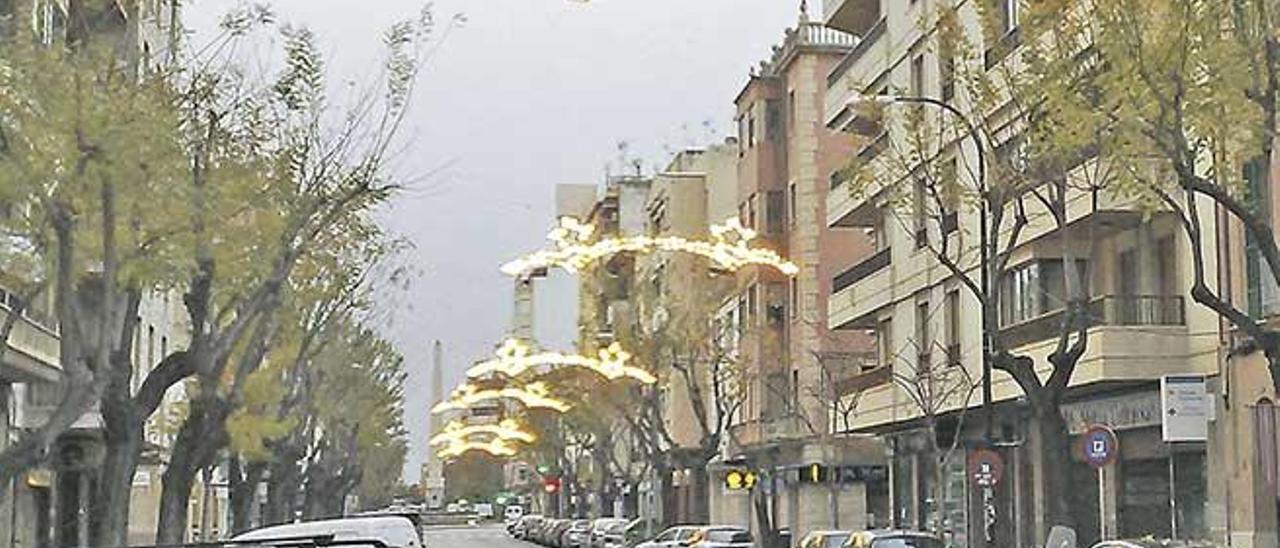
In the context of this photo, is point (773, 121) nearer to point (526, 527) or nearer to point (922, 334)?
point (922, 334)

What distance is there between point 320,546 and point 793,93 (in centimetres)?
4785

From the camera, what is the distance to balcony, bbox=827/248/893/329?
49969mm

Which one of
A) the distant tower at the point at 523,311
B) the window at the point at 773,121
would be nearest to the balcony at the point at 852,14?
the window at the point at 773,121

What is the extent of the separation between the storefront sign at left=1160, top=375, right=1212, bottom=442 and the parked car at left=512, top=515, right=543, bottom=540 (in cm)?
6611

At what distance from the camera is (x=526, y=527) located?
10494 centimetres

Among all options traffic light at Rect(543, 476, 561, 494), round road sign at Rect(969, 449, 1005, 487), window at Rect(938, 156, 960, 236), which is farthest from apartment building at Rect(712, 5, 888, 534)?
traffic light at Rect(543, 476, 561, 494)

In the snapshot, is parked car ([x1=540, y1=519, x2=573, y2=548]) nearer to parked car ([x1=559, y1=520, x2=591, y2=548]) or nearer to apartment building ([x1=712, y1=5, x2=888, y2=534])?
parked car ([x1=559, y1=520, x2=591, y2=548])

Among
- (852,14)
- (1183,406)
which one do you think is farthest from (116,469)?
(852,14)

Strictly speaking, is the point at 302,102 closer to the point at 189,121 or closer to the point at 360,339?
the point at 189,121

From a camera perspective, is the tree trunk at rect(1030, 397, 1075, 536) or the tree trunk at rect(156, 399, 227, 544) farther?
the tree trunk at rect(156, 399, 227, 544)

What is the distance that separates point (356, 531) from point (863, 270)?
1068 inches

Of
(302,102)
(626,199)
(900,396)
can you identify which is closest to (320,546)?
(302,102)

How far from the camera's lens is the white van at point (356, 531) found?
922 inches

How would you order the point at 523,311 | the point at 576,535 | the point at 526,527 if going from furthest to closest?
the point at 523,311, the point at 526,527, the point at 576,535
